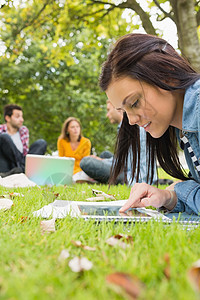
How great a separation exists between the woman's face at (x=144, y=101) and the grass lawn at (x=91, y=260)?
625 mm

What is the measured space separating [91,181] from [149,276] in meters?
3.77

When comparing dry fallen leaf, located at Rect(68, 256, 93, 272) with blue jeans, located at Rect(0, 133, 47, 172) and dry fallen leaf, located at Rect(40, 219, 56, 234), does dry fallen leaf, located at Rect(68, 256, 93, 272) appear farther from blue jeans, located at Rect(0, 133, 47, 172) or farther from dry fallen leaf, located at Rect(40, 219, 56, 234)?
blue jeans, located at Rect(0, 133, 47, 172)

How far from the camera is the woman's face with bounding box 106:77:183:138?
1606mm

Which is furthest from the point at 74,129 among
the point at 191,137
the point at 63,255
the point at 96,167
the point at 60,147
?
the point at 63,255

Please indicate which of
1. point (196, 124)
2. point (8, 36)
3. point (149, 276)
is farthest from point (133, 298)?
point (8, 36)

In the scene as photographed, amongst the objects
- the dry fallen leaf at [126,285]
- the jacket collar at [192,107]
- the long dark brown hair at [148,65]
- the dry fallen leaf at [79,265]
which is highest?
the long dark brown hair at [148,65]

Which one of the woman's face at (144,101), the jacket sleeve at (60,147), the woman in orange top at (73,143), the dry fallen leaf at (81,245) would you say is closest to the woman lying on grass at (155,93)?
the woman's face at (144,101)

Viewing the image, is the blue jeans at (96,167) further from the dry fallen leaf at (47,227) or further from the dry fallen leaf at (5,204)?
the dry fallen leaf at (47,227)

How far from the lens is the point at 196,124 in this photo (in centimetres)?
164

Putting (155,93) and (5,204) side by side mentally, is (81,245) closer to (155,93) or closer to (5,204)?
(5,204)

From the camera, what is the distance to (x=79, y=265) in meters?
0.79

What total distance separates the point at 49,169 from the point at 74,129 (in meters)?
2.61

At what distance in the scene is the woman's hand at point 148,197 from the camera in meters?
1.54

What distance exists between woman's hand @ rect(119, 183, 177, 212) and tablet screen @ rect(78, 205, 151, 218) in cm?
3
